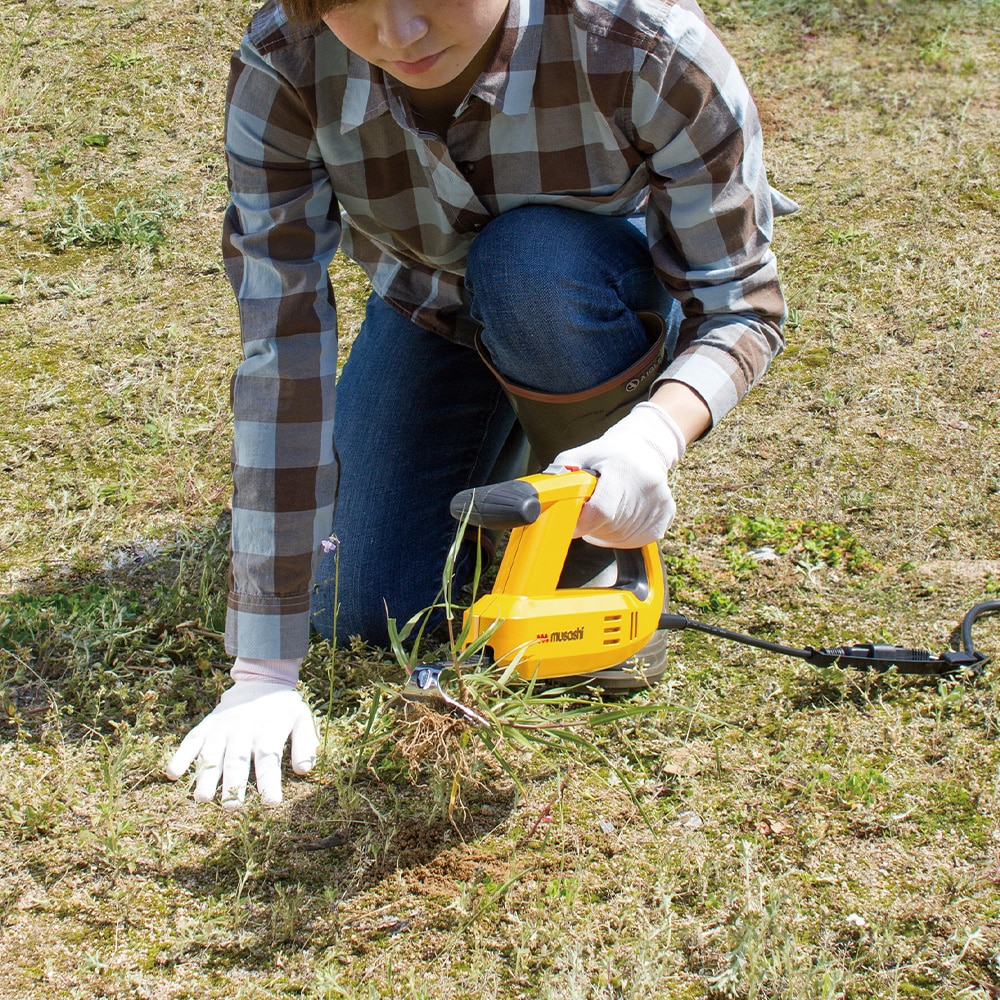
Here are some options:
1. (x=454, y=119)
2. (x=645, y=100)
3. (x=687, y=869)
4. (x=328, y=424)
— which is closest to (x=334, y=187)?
(x=454, y=119)

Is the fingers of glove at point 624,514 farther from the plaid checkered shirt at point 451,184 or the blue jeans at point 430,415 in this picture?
the blue jeans at point 430,415

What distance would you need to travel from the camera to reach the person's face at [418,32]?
→ 59.6 inches

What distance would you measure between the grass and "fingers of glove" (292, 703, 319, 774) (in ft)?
0.11

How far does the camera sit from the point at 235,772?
1.78 m

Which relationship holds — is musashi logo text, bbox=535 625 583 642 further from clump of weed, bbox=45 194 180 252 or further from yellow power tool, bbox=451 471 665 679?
clump of weed, bbox=45 194 180 252

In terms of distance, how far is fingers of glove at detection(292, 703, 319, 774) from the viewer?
1826mm

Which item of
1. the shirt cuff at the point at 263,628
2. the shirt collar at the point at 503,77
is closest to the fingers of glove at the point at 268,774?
the shirt cuff at the point at 263,628

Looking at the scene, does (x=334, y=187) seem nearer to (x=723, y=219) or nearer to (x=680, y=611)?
(x=723, y=219)

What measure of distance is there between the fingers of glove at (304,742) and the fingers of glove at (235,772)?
0.08m

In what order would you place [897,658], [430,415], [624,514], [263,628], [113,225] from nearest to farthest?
1. [624,514]
2. [263,628]
3. [897,658]
4. [430,415]
5. [113,225]

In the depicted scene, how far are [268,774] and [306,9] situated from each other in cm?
121

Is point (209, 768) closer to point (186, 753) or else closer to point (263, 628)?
point (186, 753)

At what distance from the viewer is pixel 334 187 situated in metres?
2.02

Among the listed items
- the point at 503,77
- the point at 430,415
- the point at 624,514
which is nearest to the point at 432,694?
the point at 624,514
